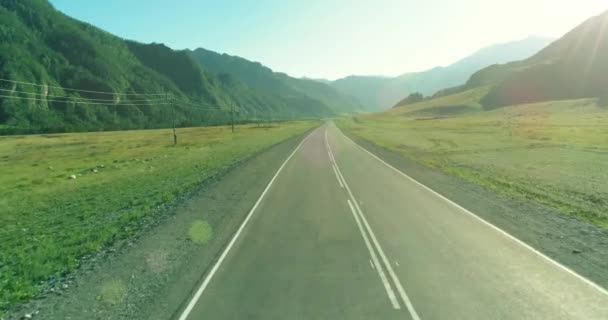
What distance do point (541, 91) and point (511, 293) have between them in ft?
590

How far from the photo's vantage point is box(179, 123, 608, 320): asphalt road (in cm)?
686

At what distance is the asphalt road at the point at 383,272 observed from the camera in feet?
22.5

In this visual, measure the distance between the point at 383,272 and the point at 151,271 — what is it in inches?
224

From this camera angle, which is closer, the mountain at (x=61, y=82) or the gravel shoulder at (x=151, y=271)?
the gravel shoulder at (x=151, y=271)

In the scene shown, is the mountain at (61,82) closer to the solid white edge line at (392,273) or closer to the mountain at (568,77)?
the solid white edge line at (392,273)

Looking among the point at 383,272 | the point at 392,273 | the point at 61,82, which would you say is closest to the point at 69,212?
the point at 383,272

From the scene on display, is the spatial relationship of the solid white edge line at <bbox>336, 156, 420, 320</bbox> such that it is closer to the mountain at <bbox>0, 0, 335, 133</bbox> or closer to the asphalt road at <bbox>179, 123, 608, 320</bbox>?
the asphalt road at <bbox>179, 123, 608, 320</bbox>

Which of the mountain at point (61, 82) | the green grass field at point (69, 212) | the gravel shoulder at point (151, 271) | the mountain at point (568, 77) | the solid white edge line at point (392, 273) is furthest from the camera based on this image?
the mountain at point (568, 77)

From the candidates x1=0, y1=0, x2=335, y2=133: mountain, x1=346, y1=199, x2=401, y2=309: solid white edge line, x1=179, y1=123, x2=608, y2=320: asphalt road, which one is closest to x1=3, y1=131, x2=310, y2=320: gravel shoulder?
x1=179, y1=123, x2=608, y2=320: asphalt road

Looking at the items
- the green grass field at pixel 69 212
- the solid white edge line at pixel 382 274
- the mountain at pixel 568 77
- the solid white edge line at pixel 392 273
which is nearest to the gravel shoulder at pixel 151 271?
the green grass field at pixel 69 212

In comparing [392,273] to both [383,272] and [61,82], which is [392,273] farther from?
[61,82]

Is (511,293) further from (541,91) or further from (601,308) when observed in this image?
(541,91)

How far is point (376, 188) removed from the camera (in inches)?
740

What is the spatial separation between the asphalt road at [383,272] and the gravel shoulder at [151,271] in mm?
520
